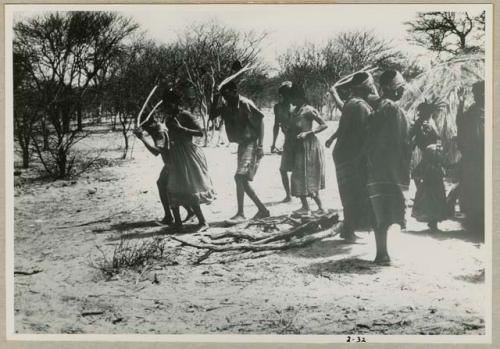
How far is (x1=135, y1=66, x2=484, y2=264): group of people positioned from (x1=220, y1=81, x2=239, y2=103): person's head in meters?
0.01

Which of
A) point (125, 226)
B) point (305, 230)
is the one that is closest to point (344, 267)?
point (305, 230)

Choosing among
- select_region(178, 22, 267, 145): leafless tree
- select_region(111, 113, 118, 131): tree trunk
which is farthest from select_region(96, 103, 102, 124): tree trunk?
select_region(178, 22, 267, 145): leafless tree

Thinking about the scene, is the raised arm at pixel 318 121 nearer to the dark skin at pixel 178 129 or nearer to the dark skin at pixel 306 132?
the dark skin at pixel 306 132

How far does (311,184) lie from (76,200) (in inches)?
96.6

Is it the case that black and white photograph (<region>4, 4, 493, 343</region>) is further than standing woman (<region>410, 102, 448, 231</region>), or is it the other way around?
standing woman (<region>410, 102, 448, 231</region>)

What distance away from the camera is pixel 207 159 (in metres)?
6.14

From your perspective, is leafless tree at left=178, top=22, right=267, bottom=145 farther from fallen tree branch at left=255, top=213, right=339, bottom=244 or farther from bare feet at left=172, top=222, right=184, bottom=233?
fallen tree branch at left=255, top=213, right=339, bottom=244

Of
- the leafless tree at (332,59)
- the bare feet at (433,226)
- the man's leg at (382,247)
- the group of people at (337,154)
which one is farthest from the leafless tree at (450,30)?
the man's leg at (382,247)

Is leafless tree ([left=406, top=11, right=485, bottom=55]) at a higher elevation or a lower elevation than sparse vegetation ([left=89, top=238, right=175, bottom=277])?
higher

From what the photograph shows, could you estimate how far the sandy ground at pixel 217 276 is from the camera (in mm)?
5770

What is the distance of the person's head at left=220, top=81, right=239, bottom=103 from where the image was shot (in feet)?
20.3

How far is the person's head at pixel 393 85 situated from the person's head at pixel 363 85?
10cm
